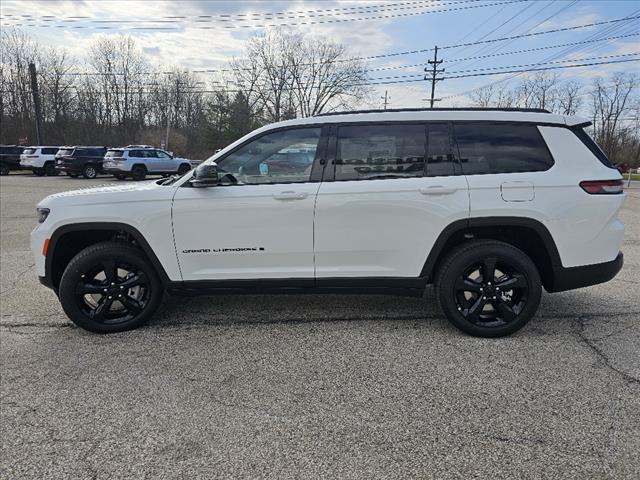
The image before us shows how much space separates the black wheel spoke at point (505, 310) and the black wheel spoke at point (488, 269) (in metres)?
0.21

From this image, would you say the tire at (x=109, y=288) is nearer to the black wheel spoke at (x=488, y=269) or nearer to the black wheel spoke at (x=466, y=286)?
the black wheel spoke at (x=466, y=286)

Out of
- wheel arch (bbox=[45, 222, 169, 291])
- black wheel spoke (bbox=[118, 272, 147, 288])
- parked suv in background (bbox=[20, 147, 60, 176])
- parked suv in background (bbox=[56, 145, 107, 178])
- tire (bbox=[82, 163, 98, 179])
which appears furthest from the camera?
parked suv in background (bbox=[20, 147, 60, 176])

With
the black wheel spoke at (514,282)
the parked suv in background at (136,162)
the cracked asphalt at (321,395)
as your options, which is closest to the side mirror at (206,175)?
the cracked asphalt at (321,395)

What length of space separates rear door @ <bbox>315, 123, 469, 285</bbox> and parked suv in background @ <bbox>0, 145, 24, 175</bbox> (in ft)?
109

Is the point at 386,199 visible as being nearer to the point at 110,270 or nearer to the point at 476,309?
the point at 476,309

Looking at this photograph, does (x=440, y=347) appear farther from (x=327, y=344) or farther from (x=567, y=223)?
(x=567, y=223)

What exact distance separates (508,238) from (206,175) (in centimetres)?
→ 269

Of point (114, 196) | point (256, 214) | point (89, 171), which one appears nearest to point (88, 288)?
point (114, 196)

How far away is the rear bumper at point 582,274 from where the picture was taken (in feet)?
12.0

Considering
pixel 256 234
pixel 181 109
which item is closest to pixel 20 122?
pixel 181 109

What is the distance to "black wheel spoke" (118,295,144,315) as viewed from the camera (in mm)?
3926

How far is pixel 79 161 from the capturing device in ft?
81.8

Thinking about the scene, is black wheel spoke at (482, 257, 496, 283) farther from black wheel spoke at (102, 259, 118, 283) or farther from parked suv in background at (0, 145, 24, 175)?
parked suv in background at (0, 145, 24, 175)

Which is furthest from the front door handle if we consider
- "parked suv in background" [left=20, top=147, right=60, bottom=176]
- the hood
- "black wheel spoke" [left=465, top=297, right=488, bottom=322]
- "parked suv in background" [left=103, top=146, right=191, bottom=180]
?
"parked suv in background" [left=20, top=147, right=60, bottom=176]
